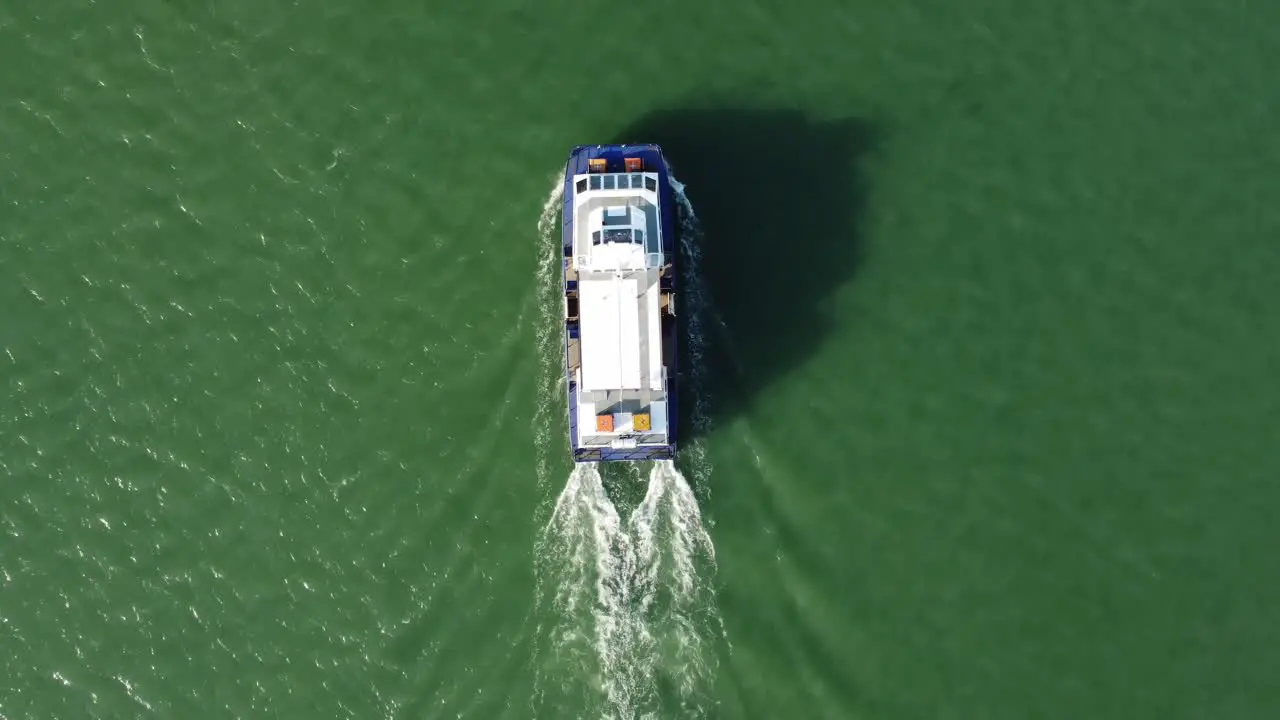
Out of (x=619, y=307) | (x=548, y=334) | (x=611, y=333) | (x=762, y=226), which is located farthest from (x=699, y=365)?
(x=762, y=226)

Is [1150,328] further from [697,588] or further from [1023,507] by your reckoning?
[697,588]

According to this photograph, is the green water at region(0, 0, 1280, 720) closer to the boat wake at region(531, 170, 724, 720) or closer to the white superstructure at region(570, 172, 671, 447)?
the boat wake at region(531, 170, 724, 720)

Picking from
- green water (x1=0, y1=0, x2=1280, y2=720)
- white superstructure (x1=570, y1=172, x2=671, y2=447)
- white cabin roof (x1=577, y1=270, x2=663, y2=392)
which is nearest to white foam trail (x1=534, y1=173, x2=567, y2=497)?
green water (x1=0, y1=0, x2=1280, y2=720)

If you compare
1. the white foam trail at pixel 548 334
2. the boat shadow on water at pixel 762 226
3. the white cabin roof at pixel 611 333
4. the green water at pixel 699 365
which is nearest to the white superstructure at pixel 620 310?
the white cabin roof at pixel 611 333

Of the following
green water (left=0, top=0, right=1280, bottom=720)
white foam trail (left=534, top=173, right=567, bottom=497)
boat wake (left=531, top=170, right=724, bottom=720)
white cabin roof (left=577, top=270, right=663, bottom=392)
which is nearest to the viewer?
white cabin roof (left=577, top=270, right=663, bottom=392)

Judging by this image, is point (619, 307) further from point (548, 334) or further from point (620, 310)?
point (548, 334)

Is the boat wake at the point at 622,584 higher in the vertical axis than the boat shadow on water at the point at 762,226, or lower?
lower

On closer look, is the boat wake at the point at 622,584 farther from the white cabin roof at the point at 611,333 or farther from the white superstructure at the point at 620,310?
the white cabin roof at the point at 611,333

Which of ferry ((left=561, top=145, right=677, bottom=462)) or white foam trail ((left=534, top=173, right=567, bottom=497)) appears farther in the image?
white foam trail ((left=534, top=173, right=567, bottom=497))
